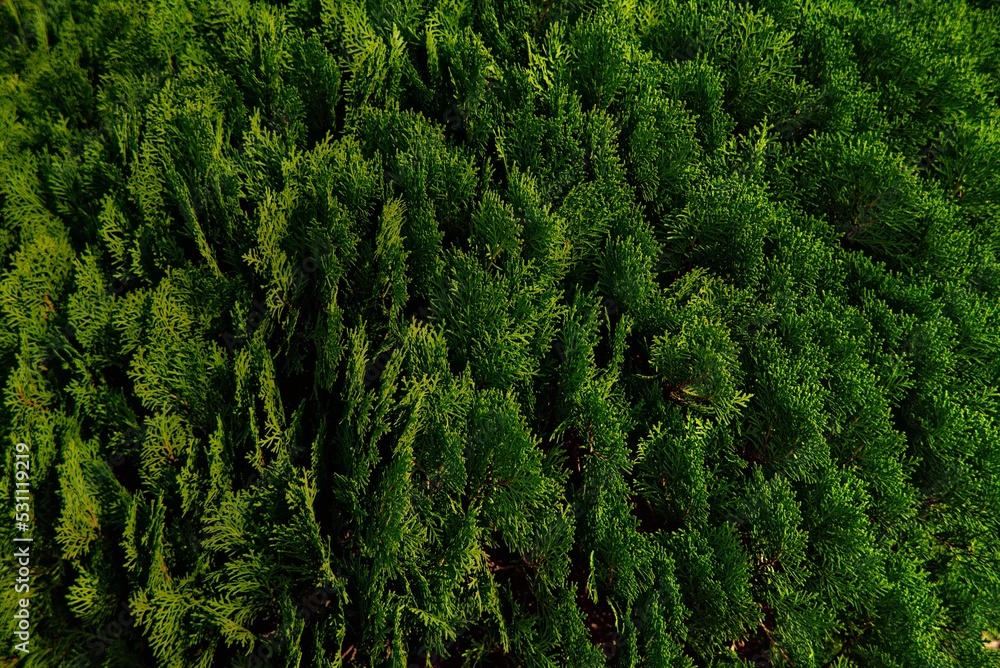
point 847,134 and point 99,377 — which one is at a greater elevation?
point 847,134

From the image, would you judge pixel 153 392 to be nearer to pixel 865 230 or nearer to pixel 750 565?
pixel 750 565

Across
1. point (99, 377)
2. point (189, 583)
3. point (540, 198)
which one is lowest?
point (189, 583)

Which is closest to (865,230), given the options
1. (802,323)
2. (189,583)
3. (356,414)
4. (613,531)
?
(802,323)

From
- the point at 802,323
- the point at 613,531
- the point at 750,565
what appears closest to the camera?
the point at 613,531

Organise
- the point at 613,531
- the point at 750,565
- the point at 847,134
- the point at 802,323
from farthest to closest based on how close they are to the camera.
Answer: the point at 847,134 < the point at 802,323 < the point at 750,565 < the point at 613,531

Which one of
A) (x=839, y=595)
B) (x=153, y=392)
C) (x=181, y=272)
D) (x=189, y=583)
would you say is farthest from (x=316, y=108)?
(x=839, y=595)

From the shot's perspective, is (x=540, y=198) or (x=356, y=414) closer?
(x=356, y=414)

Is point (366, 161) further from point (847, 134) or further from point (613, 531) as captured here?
point (847, 134)
